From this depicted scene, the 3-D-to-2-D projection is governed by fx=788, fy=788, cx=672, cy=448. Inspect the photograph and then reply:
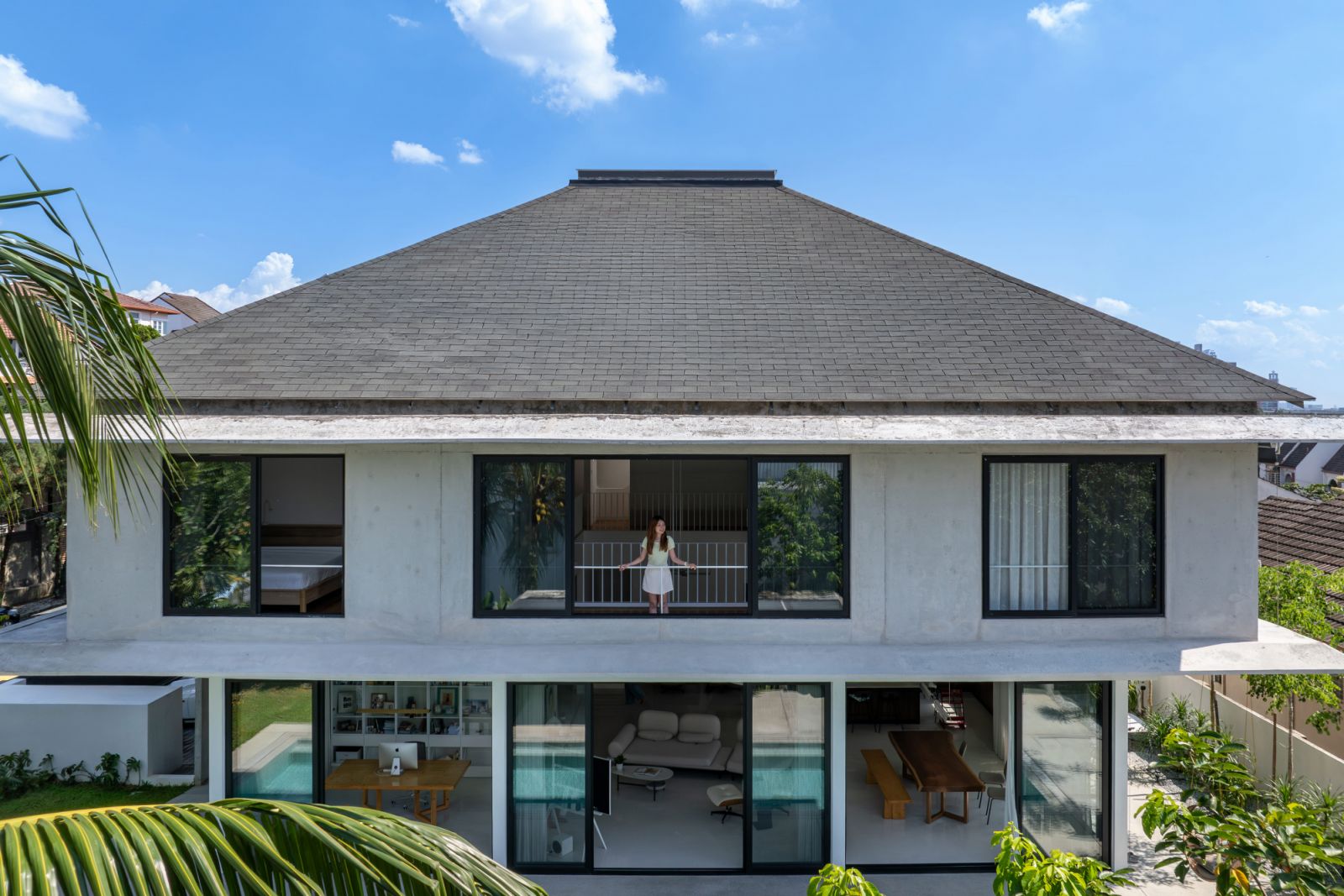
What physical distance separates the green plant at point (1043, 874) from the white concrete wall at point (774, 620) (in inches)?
183

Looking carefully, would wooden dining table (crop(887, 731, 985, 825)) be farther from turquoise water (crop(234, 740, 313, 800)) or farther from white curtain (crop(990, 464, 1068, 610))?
turquoise water (crop(234, 740, 313, 800))

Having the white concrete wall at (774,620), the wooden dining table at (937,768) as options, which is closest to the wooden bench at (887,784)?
the wooden dining table at (937,768)

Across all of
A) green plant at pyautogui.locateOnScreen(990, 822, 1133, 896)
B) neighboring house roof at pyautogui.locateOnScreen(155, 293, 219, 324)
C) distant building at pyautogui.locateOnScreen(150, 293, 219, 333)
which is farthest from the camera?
neighboring house roof at pyautogui.locateOnScreen(155, 293, 219, 324)

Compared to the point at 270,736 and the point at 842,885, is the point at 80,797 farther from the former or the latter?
the point at 842,885

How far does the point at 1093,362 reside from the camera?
1041cm

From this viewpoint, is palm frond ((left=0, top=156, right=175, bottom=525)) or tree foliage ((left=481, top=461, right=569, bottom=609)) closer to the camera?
palm frond ((left=0, top=156, right=175, bottom=525))

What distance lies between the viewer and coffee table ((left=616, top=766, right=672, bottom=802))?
1223 cm

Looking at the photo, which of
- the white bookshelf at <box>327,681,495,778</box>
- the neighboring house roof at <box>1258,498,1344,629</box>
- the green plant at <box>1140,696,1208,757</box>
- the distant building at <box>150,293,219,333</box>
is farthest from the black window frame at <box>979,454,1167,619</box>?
the distant building at <box>150,293,219,333</box>

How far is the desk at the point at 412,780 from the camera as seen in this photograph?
11.0 meters

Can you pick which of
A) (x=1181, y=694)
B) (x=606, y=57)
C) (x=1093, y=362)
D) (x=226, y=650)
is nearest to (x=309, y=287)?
(x=226, y=650)

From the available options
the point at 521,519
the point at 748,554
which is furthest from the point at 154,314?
the point at 748,554

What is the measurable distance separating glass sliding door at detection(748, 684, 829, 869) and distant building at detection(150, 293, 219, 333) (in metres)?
81.4

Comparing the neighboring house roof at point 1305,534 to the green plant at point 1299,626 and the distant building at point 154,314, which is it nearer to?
the green plant at point 1299,626

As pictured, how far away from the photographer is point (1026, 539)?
33.2 ft
